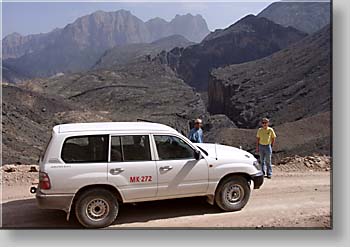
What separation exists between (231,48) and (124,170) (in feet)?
167

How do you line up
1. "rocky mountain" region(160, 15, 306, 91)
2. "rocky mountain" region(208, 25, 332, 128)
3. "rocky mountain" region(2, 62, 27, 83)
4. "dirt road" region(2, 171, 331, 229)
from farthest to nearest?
1. "rocky mountain" region(160, 15, 306, 91)
2. "rocky mountain" region(2, 62, 27, 83)
3. "rocky mountain" region(208, 25, 332, 128)
4. "dirt road" region(2, 171, 331, 229)

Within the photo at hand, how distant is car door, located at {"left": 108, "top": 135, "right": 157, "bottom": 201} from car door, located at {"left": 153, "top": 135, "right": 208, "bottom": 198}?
5.0 inches

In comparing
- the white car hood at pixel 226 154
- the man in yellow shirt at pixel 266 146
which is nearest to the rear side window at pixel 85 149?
the white car hood at pixel 226 154

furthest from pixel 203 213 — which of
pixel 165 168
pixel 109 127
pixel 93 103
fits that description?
pixel 93 103

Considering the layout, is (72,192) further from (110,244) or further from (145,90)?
(145,90)

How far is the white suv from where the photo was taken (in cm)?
625

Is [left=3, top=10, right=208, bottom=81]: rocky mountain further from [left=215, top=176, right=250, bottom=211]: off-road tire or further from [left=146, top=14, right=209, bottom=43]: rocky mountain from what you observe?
[left=215, top=176, right=250, bottom=211]: off-road tire

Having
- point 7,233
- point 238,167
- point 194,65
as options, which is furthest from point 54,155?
point 194,65

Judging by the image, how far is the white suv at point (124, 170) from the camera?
20.5 feet

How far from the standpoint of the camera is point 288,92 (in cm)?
3222

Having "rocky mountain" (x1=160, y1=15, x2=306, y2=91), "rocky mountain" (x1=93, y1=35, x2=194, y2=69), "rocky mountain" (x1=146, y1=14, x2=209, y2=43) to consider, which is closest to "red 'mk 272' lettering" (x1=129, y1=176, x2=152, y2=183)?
"rocky mountain" (x1=160, y1=15, x2=306, y2=91)

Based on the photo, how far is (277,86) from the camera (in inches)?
1361

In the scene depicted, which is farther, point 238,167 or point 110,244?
point 238,167

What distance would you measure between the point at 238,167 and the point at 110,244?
211cm
